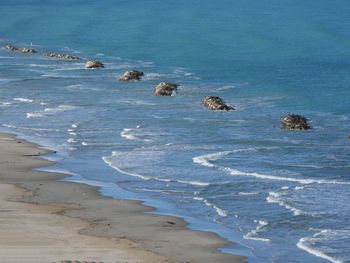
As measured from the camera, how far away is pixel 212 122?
4344cm

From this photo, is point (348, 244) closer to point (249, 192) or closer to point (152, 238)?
point (152, 238)

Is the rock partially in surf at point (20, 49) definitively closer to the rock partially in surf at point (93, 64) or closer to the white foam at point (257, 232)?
the rock partially in surf at point (93, 64)

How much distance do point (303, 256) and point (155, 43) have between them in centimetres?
6895

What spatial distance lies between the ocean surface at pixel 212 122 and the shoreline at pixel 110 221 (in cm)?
63

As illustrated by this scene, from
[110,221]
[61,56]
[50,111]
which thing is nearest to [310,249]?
[110,221]

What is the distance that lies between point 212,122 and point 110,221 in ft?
64.6

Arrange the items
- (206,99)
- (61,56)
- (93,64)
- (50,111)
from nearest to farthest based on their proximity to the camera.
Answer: (50,111) → (206,99) → (93,64) → (61,56)

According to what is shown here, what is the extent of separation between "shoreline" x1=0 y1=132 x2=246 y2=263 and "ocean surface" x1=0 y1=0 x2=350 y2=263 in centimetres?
63

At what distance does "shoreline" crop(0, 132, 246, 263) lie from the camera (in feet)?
68.4

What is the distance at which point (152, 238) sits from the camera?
22406 millimetres

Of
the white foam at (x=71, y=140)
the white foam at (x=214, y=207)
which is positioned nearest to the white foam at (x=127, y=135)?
the white foam at (x=71, y=140)

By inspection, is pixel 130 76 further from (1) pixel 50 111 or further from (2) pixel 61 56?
(2) pixel 61 56

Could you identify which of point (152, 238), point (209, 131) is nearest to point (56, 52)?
point (209, 131)

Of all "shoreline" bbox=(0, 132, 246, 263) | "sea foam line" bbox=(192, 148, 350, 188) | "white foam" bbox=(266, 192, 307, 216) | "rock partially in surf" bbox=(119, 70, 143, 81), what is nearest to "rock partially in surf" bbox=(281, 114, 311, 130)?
"sea foam line" bbox=(192, 148, 350, 188)
